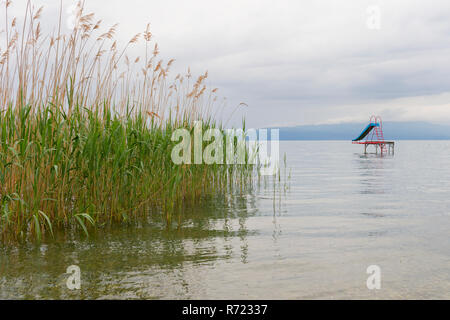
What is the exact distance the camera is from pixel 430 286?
3.26 meters

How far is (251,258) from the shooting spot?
4020mm

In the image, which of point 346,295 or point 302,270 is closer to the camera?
point 346,295

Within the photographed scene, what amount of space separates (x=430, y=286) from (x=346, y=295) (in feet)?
2.59

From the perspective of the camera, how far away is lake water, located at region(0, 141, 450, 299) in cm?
316

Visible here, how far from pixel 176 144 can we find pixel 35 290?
3486mm

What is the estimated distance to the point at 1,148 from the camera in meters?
4.39

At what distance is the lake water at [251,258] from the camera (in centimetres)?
316

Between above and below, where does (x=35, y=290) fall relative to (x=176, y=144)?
below

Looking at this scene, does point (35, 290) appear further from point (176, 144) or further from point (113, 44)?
point (113, 44)
